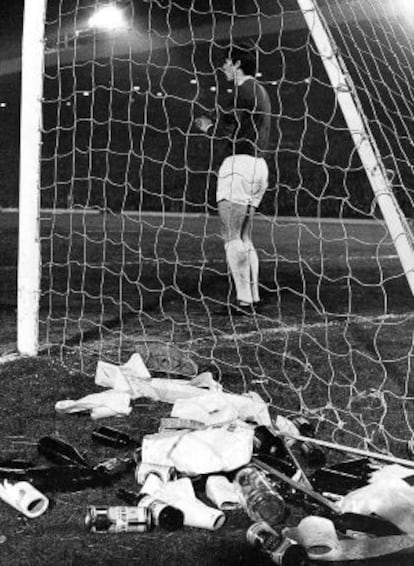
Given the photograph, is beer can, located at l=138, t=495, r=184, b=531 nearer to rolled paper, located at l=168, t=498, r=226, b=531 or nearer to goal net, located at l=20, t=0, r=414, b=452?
rolled paper, located at l=168, t=498, r=226, b=531

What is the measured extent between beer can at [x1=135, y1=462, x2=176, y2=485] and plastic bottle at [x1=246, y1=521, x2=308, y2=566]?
482 mm

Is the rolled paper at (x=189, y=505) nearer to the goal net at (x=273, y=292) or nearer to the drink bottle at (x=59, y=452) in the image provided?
the drink bottle at (x=59, y=452)

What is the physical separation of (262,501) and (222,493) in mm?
172

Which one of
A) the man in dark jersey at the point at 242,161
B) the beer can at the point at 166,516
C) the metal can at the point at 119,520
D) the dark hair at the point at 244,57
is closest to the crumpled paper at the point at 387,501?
the beer can at the point at 166,516

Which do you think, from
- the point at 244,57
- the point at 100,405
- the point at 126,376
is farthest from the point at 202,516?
the point at 244,57

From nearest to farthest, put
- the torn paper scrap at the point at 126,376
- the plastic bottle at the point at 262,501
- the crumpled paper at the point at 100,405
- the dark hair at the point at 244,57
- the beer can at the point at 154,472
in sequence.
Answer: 1. the plastic bottle at the point at 262,501
2. the beer can at the point at 154,472
3. the crumpled paper at the point at 100,405
4. the torn paper scrap at the point at 126,376
5. the dark hair at the point at 244,57

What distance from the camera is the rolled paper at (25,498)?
2676 mm

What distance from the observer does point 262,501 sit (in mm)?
2658

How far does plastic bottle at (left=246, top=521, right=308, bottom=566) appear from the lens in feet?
7.60

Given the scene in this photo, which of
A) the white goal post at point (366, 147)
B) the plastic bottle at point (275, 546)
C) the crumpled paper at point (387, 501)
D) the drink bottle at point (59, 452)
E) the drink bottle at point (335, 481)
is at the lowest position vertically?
the plastic bottle at point (275, 546)

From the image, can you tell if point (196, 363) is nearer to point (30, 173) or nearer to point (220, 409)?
point (220, 409)

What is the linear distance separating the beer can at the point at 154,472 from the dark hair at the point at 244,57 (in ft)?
11.0

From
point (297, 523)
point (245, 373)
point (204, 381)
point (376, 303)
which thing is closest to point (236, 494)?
point (297, 523)

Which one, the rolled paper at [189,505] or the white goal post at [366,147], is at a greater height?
the white goal post at [366,147]
